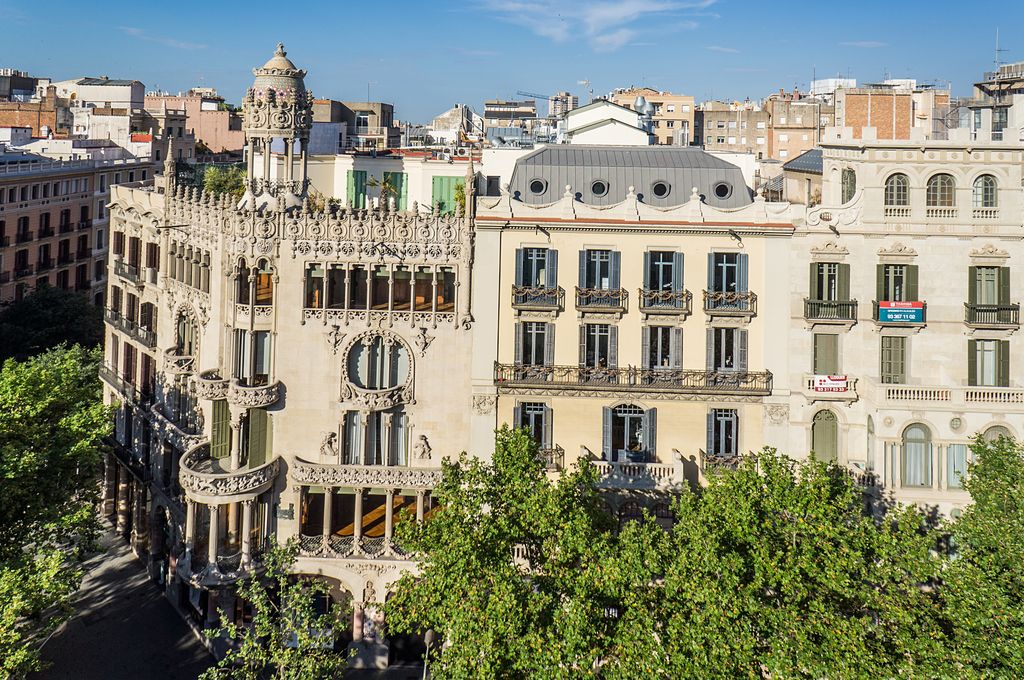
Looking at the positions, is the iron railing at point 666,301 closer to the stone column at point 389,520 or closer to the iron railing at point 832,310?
the iron railing at point 832,310

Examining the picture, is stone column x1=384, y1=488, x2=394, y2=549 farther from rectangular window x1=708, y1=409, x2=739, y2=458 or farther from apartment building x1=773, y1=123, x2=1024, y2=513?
apartment building x1=773, y1=123, x2=1024, y2=513

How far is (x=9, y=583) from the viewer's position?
3688cm

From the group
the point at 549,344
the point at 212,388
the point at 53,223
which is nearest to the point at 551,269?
the point at 549,344

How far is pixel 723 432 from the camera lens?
46.5m

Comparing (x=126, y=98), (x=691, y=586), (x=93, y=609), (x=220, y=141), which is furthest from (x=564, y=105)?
(x=691, y=586)

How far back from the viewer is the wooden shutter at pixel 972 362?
45.6 meters

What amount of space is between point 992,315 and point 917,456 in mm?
6982

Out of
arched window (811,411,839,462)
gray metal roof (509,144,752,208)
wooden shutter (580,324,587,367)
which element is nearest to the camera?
arched window (811,411,839,462)

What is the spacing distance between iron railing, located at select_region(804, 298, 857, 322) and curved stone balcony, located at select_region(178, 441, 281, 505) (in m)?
25.1

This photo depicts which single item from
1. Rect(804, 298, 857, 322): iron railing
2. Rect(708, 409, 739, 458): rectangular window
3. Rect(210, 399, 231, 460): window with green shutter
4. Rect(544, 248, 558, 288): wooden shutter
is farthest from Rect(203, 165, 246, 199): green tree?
Rect(804, 298, 857, 322): iron railing

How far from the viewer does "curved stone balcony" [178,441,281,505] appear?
4584 centimetres

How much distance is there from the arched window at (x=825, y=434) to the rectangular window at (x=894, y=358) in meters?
2.89

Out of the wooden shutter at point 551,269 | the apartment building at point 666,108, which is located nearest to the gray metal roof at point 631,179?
the wooden shutter at point 551,269

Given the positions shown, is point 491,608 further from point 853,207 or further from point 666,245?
point 853,207
